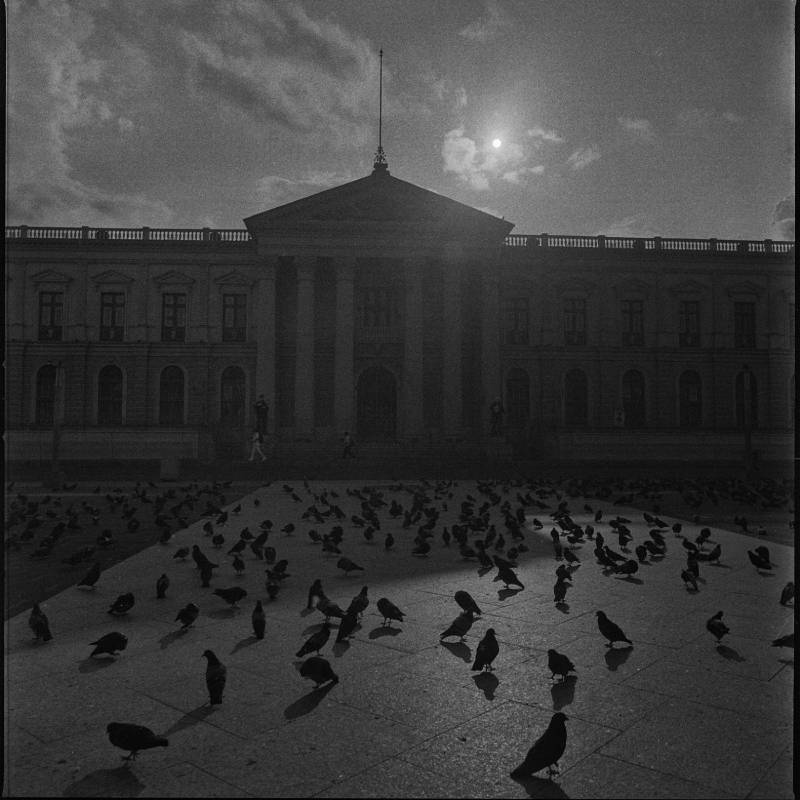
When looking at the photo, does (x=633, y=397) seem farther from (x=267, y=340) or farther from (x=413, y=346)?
(x=267, y=340)

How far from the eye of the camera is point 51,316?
40.6m

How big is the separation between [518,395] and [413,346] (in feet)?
26.4

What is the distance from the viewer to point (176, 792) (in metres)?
3.49

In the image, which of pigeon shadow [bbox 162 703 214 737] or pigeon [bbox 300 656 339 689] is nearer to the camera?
pigeon shadow [bbox 162 703 214 737]

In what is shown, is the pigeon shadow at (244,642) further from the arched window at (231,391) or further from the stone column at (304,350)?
the arched window at (231,391)

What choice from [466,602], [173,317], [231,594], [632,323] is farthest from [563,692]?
[632,323]

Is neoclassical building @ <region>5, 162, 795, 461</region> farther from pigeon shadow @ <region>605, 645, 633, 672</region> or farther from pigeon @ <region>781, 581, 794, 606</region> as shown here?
pigeon shadow @ <region>605, 645, 633, 672</region>

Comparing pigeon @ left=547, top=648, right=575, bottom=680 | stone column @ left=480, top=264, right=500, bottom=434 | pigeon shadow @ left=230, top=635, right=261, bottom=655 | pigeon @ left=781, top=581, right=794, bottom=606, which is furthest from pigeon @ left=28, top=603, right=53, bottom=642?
stone column @ left=480, top=264, right=500, bottom=434

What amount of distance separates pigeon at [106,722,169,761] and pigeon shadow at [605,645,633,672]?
3294 mm

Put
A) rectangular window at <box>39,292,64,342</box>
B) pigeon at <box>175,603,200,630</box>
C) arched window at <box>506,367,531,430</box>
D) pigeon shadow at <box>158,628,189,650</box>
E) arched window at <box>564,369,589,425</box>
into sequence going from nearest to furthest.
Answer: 1. pigeon shadow at <box>158,628,189,650</box>
2. pigeon at <box>175,603,200,630</box>
3. rectangular window at <box>39,292,64,342</box>
4. arched window at <box>506,367,531,430</box>
5. arched window at <box>564,369,589,425</box>

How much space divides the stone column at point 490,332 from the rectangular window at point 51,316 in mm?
23423

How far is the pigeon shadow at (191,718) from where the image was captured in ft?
13.8

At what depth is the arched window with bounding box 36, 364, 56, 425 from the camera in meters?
40.3

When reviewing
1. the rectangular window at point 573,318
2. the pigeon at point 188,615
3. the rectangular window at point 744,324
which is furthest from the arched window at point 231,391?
the pigeon at point 188,615
